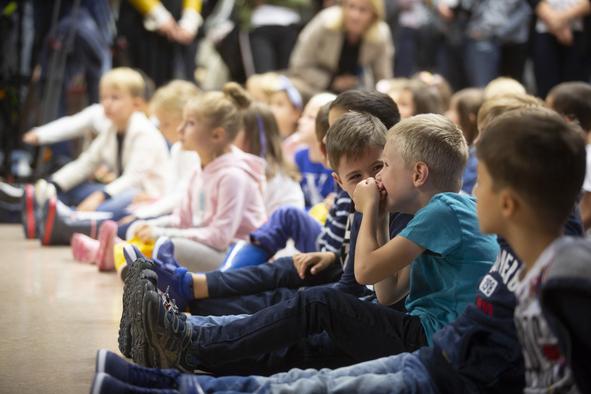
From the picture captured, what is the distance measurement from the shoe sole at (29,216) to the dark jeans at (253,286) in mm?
2242

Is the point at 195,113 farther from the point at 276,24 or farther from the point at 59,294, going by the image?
the point at 276,24

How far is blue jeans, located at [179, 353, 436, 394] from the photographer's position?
1.95 metres

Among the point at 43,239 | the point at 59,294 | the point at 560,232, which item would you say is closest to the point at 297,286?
the point at 59,294

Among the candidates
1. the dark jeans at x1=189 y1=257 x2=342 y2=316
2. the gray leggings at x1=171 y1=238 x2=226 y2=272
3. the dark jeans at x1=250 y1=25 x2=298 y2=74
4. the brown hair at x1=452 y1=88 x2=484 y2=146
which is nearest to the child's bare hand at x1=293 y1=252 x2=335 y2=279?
the dark jeans at x1=189 y1=257 x2=342 y2=316

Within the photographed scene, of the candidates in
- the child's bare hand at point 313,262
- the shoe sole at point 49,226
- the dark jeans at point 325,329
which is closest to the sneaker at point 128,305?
the dark jeans at point 325,329

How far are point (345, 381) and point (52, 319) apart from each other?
55.3 inches

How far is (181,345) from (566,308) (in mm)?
1045

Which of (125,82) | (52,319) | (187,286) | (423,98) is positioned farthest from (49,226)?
(187,286)

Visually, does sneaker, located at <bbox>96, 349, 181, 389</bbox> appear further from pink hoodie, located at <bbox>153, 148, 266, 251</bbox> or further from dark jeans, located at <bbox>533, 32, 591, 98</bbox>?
dark jeans, located at <bbox>533, 32, 591, 98</bbox>

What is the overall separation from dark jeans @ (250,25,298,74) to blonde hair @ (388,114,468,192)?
4.10 metres

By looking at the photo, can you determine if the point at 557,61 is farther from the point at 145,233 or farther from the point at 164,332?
the point at 164,332

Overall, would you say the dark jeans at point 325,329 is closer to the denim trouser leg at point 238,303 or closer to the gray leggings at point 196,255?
the denim trouser leg at point 238,303

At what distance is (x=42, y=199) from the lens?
4883mm

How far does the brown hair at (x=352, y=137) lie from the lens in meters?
2.66
